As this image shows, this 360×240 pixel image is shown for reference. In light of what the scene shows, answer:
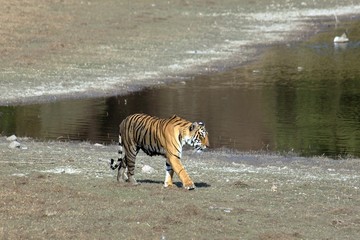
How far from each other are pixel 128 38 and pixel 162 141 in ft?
91.1

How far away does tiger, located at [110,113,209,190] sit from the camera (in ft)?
48.9

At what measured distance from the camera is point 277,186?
1605cm

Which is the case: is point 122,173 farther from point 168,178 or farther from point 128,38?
point 128,38

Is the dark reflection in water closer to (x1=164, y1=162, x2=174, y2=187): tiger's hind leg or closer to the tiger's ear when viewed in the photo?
(x1=164, y1=162, x2=174, y2=187): tiger's hind leg

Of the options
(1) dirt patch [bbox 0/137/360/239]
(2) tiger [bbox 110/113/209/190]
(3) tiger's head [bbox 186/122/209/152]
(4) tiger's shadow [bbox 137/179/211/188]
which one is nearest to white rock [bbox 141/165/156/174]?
(1) dirt patch [bbox 0/137/360/239]

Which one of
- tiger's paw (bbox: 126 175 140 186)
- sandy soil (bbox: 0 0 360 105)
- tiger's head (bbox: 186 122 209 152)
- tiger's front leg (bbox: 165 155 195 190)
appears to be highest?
sandy soil (bbox: 0 0 360 105)

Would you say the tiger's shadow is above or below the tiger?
below

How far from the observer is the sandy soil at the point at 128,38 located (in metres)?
32.8

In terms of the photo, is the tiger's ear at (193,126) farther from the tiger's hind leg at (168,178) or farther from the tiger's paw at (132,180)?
the tiger's paw at (132,180)

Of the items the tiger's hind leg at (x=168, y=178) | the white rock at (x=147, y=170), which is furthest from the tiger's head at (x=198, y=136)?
the white rock at (x=147, y=170)

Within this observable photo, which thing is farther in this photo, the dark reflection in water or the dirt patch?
the dark reflection in water

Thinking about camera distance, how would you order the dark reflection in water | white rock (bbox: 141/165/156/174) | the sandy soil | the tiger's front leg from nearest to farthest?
the tiger's front leg
white rock (bbox: 141/165/156/174)
the dark reflection in water
the sandy soil

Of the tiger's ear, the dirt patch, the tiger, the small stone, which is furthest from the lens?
the small stone

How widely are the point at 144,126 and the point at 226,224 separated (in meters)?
3.20
